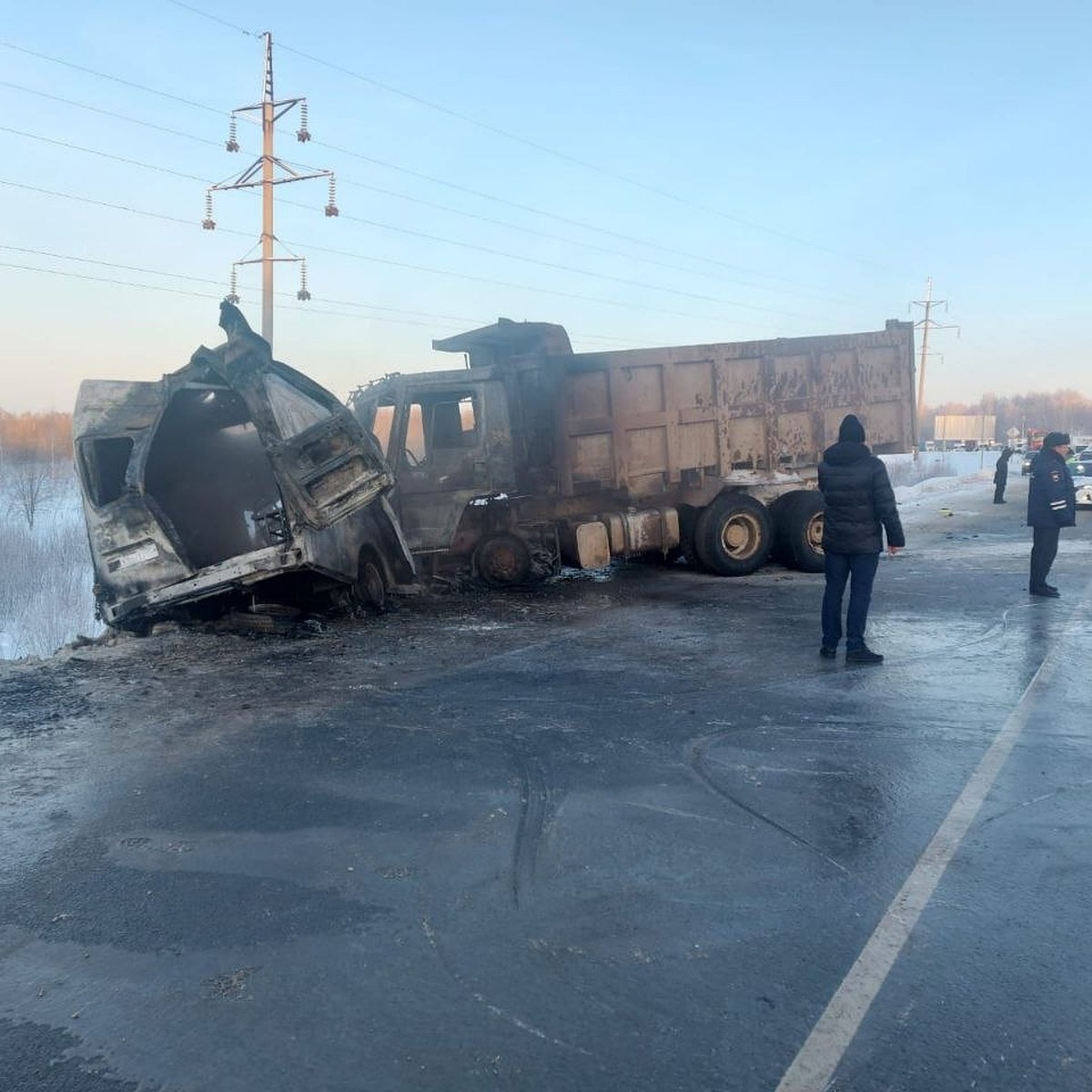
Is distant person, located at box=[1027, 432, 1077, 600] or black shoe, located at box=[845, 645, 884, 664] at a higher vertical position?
distant person, located at box=[1027, 432, 1077, 600]

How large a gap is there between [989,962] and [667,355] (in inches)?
377

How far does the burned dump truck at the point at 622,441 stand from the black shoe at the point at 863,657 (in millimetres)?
4734

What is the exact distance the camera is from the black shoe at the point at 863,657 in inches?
281

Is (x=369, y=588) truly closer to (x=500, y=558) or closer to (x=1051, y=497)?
(x=500, y=558)

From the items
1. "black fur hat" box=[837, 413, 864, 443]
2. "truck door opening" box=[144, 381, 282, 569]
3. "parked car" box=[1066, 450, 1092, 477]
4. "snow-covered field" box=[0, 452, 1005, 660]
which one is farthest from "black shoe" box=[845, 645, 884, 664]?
"parked car" box=[1066, 450, 1092, 477]

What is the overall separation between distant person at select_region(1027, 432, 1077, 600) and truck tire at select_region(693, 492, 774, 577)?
3.42m

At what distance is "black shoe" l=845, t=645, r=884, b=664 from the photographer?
7137mm

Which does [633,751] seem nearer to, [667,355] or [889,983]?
[889,983]

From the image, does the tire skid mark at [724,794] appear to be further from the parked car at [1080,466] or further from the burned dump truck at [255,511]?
the parked car at [1080,466]

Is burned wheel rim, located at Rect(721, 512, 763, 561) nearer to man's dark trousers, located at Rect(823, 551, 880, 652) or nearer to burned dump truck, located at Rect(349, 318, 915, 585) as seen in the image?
burned dump truck, located at Rect(349, 318, 915, 585)

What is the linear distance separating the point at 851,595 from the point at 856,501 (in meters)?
0.73

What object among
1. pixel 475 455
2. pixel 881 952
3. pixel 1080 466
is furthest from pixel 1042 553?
pixel 1080 466

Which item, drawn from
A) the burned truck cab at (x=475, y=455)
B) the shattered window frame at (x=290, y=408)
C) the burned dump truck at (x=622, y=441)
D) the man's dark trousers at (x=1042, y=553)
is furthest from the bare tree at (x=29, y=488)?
the man's dark trousers at (x=1042, y=553)

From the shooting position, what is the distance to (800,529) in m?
12.6
